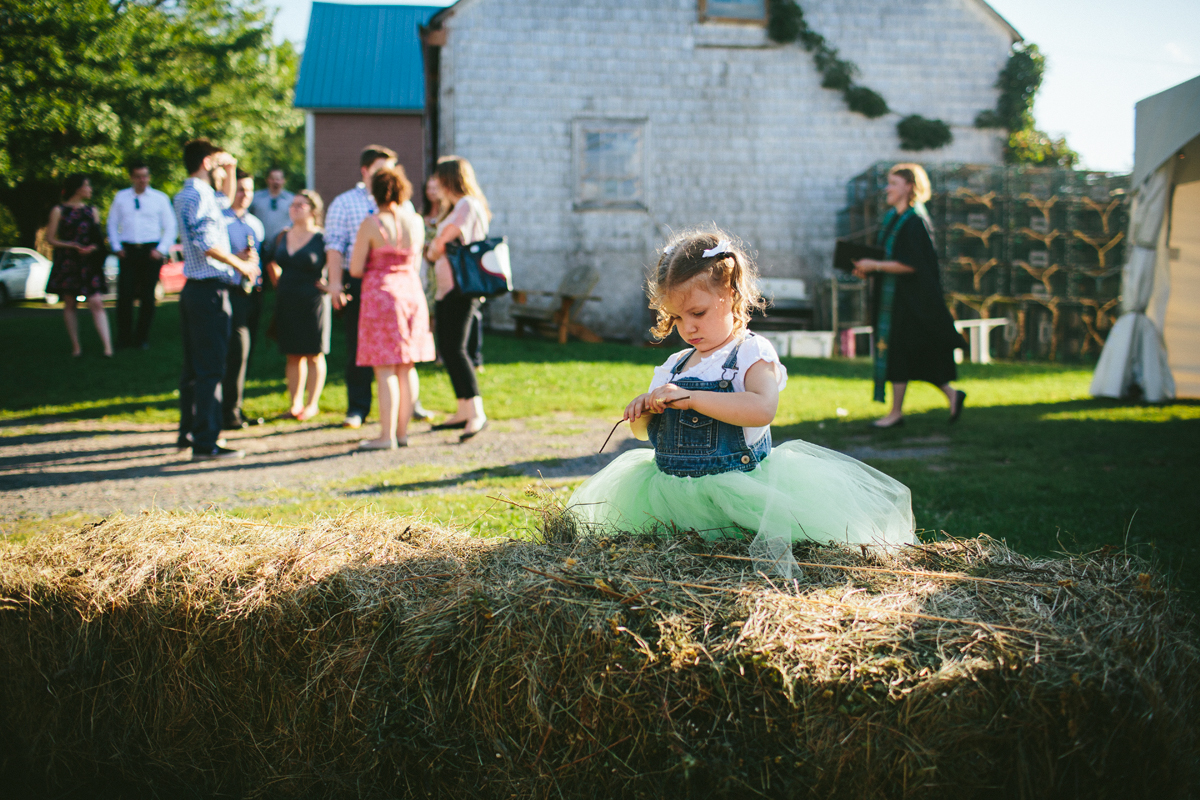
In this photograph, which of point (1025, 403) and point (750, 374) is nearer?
point (750, 374)

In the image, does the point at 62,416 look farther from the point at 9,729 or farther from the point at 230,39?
the point at 230,39

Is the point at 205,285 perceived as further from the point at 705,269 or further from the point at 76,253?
the point at 76,253

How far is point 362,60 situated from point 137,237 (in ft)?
48.3

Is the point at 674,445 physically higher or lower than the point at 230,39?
lower

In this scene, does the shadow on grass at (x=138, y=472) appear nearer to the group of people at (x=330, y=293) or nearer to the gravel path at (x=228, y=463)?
the gravel path at (x=228, y=463)

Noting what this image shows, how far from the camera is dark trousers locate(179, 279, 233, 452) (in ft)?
18.9

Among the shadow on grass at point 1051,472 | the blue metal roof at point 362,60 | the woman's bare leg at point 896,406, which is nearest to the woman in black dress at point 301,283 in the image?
the shadow on grass at point 1051,472

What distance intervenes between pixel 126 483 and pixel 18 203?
29.2m

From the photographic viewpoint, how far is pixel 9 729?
254 cm

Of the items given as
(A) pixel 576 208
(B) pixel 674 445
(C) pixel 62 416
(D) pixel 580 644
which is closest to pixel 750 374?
(B) pixel 674 445

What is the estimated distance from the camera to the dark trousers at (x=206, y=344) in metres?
5.75

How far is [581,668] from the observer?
181cm

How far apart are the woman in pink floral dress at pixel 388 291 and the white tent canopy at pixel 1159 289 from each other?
Result: 7.26 m

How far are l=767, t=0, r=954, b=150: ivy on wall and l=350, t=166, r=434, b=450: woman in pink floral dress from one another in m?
11.7
